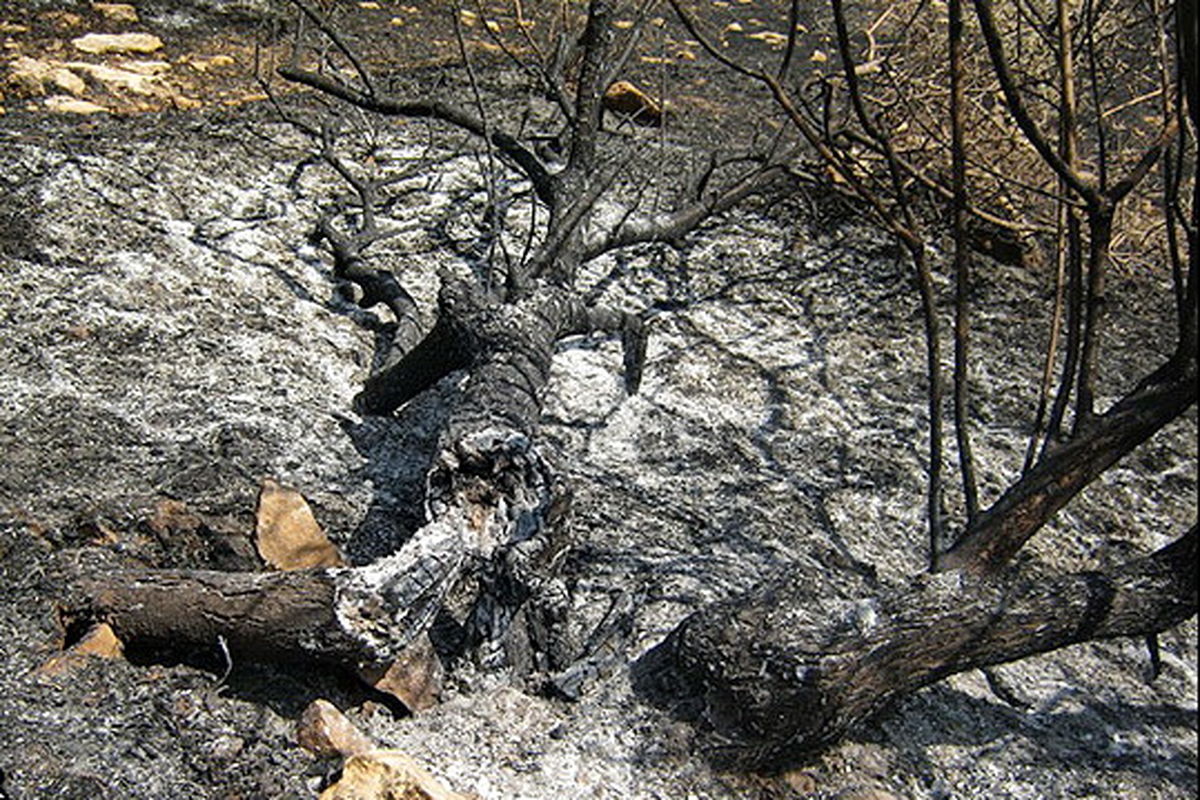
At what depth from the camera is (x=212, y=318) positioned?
9.84ft

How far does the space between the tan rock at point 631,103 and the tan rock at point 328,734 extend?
11.0 feet

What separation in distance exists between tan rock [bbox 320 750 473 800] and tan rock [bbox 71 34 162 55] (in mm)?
3757

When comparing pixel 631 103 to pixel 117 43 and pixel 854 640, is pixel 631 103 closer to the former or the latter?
pixel 117 43

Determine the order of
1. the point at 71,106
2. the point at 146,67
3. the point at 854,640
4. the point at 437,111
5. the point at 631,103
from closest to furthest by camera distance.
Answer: the point at 854,640 < the point at 437,111 < the point at 71,106 < the point at 146,67 < the point at 631,103

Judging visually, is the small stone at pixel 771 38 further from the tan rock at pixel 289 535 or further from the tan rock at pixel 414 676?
the tan rock at pixel 414 676

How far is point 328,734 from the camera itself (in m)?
1.78

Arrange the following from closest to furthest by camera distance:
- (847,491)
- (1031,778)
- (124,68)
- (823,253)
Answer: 1. (1031,778)
2. (847,491)
3. (823,253)
4. (124,68)

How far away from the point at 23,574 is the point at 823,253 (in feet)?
9.13

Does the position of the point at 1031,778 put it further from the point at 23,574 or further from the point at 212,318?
the point at 212,318

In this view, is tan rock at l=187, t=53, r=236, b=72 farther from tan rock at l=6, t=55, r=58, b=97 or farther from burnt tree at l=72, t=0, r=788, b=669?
burnt tree at l=72, t=0, r=788, b=669

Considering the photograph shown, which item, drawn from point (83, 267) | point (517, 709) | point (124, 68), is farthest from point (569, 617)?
point (124, 68)

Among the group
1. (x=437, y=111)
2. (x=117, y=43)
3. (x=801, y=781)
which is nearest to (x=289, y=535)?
(x=801, y=781)

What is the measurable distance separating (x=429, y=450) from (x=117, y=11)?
3.25 m

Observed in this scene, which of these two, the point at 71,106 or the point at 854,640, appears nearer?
the point at 854,640
